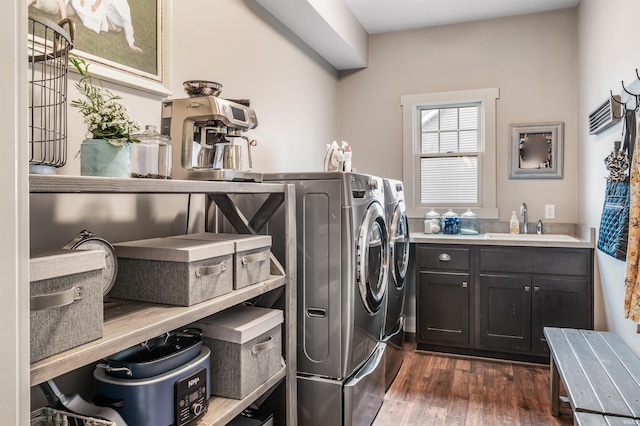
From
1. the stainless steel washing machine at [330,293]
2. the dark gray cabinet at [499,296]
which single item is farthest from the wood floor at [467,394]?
the stainless steel washing machine at [330,293]

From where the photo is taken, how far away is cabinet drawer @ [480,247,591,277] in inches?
124

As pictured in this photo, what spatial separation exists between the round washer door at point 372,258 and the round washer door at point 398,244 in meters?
0.20

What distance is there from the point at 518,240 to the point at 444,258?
21.7 inches

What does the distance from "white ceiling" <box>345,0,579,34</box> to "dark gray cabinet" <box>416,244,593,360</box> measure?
1949mm

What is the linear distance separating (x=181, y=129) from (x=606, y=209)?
2.23m

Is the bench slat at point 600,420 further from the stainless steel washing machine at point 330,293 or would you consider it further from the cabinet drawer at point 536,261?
the cabinet drawer at point 536,261

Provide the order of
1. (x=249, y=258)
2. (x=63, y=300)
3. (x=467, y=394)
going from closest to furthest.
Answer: (x=63, y=300) < (x=249, y=258) < (x=467, y=394)

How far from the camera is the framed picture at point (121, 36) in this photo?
1.54m

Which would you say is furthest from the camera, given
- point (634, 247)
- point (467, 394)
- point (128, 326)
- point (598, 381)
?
point (467, 394)

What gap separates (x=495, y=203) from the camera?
3.89 m

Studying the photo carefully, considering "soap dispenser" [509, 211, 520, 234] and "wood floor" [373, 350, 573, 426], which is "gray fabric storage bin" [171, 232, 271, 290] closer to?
"wood floor" [373, 350, 573, 426]

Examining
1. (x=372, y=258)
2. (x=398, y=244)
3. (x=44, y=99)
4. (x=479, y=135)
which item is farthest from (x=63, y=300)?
(x=479, y=135)

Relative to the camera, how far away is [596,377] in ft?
6.45

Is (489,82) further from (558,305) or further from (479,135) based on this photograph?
(558,305)
